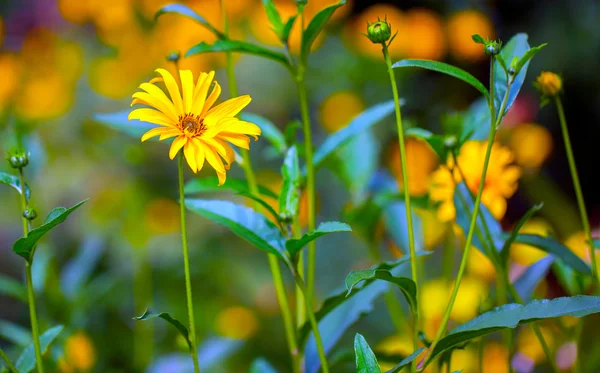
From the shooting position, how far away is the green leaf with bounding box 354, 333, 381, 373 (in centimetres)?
35

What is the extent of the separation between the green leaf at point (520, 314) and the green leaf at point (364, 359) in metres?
A: 0.04

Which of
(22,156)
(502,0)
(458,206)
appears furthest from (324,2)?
(22,156)

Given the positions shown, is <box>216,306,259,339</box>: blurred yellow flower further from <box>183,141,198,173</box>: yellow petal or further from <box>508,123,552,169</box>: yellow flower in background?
<box>183,141,198,173</box>: yellow petal

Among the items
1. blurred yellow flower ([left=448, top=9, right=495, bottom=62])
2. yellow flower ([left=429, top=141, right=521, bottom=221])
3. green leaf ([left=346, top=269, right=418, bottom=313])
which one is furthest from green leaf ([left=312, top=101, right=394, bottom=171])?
blurred yellow flower ([left=448, top=9, right=495, bottom=62])

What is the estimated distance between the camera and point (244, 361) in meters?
1.01

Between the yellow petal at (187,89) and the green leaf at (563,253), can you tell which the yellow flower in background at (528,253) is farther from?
the yellow petal at (187,89)

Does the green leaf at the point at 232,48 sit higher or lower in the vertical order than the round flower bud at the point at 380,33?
higher

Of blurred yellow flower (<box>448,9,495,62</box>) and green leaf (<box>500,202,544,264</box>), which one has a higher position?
blurred yellow flower (<box>448,9,495,62</box>)

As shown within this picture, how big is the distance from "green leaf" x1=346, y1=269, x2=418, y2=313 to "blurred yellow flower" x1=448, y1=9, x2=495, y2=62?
3.54ft

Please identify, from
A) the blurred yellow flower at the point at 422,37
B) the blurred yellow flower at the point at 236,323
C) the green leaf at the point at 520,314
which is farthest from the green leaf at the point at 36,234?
the blurred yellow flower at the point at 422,37

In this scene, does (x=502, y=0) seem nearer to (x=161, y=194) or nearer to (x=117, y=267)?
(x=161, y=194)

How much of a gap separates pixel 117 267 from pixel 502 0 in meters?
1.23

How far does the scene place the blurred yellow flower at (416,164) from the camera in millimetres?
820

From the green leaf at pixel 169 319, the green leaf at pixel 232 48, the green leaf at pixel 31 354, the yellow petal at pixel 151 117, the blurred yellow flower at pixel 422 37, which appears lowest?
the green leaf at pixel 31 354
